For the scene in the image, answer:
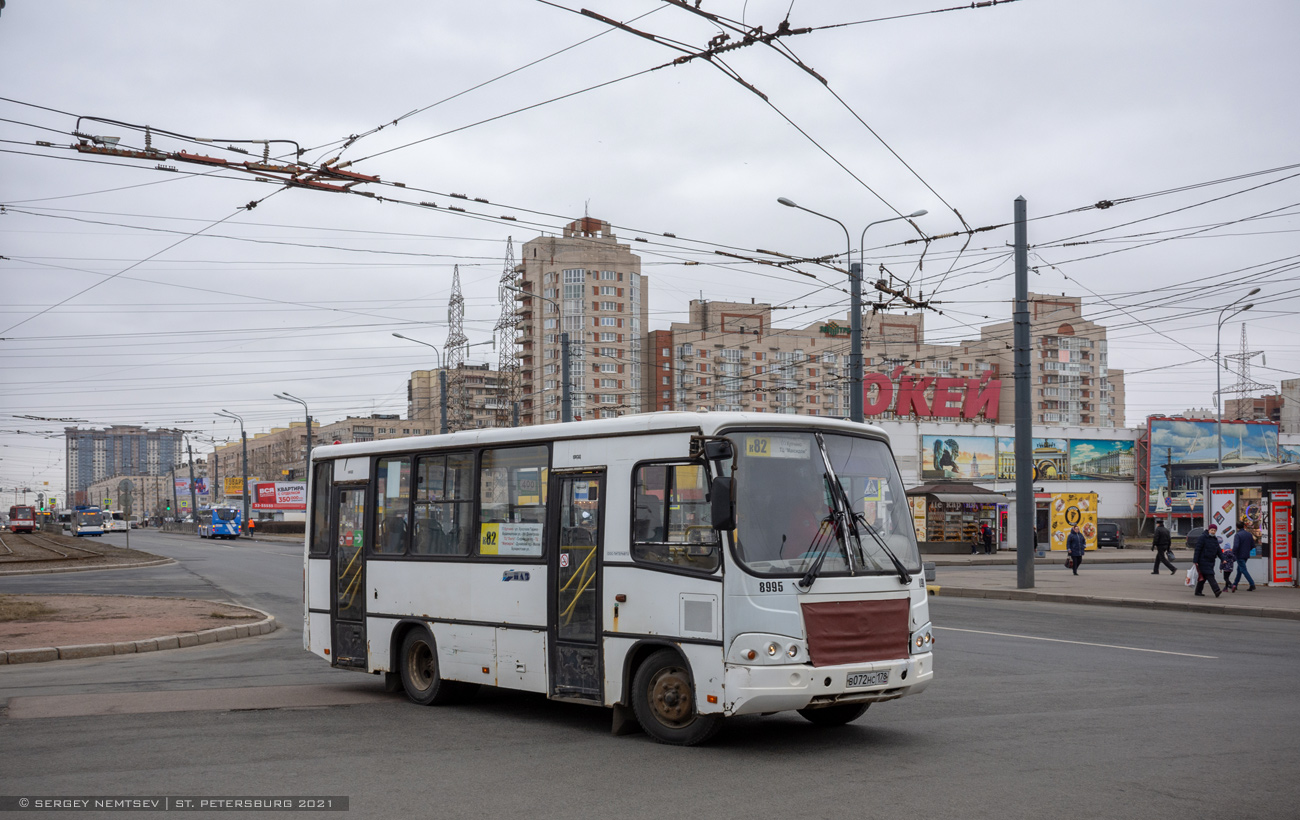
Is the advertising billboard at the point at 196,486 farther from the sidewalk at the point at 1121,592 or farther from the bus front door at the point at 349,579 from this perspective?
the bus front door at the point at 349,579

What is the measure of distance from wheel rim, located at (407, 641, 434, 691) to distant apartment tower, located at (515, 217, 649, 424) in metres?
94.4

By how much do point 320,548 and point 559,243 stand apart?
101m

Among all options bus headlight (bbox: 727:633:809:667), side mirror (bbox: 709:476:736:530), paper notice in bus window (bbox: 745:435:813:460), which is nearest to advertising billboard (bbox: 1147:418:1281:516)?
paper notice in bus window (bbox: 745:435:813:460)

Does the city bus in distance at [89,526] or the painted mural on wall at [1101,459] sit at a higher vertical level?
the painted mural on wall at [1101,459]

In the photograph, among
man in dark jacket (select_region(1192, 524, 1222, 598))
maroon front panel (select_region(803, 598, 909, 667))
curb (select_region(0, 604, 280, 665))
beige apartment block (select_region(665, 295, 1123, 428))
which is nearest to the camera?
maroon front panel (select_region(803, 598, 909, 667))

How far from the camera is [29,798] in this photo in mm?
6910

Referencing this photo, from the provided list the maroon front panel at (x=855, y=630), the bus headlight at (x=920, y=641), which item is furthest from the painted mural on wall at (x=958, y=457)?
the maroon front panel at (x=855, y=630)

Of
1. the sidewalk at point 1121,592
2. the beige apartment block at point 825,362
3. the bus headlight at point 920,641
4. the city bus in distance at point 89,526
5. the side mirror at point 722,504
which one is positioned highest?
the beige apartment block at point 825,362

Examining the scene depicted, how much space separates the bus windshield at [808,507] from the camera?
8352mm

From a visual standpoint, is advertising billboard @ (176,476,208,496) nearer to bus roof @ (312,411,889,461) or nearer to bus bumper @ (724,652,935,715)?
bus roof @ (312,411,889,461)

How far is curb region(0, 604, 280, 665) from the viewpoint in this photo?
48.5 feet

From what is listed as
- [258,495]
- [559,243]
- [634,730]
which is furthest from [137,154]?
[559,243]

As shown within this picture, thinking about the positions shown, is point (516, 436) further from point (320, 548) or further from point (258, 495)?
point (258, 495)

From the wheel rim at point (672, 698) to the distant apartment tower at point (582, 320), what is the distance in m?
97.0
